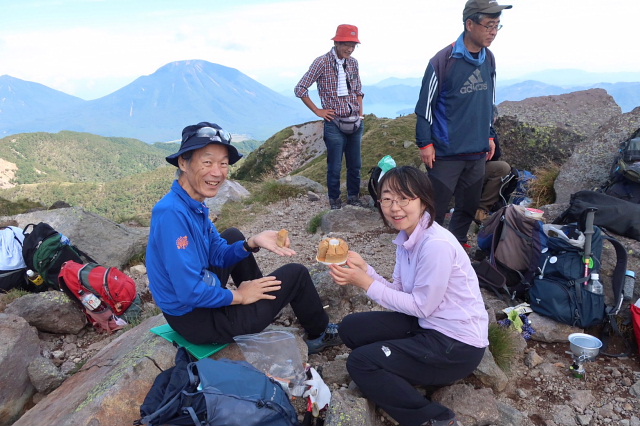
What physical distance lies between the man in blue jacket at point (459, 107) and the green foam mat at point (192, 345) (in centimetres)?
353

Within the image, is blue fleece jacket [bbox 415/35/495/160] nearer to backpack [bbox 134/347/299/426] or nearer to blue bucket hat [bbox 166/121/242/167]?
blue bucket hat [bbox 166/121/242/167]

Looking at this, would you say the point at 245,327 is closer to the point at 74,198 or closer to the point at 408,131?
the point at 408,131

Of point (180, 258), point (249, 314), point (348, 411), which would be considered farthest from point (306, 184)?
point (348, 411)

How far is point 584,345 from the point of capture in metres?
4.43

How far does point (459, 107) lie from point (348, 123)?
3.26 metres

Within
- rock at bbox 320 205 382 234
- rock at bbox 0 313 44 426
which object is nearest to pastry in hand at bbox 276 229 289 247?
rock at bbox 0 313 44 426

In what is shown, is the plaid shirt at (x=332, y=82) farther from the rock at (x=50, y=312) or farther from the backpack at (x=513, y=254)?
the rock at (x=50, y=312)

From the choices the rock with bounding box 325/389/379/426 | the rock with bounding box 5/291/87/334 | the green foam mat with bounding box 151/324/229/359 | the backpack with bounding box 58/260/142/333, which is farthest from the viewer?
the backpack with bounding box 58/260/142/333

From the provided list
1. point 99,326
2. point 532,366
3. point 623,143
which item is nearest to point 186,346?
point 99,326

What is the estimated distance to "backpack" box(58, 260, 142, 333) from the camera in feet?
18.8

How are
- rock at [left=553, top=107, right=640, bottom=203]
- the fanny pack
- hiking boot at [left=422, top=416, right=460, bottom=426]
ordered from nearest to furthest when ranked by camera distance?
hiking boot at [left=422, top=416, right=460, bottom=426] → rock at [left=553, top=107, right=640, bottom=203] → the fanny pack

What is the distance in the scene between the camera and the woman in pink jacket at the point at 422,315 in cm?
321

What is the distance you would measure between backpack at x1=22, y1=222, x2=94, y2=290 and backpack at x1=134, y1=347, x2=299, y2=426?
180 inches

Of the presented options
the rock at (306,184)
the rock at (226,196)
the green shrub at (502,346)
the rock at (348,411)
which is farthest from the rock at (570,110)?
the rock at (348,411)
